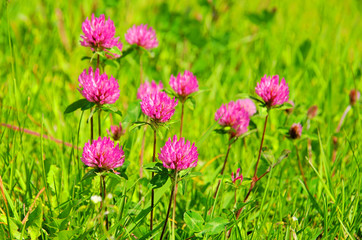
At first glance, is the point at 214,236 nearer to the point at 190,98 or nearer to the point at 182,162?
the point at 182,162

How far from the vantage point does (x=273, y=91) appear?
5.43ft

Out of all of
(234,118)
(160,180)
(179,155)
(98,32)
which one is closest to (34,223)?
(160,180)

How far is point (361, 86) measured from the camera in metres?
3.20

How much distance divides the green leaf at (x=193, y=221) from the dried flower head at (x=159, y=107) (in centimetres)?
39

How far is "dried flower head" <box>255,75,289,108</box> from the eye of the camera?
164 cm

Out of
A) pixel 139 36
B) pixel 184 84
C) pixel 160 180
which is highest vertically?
pixel 139 36

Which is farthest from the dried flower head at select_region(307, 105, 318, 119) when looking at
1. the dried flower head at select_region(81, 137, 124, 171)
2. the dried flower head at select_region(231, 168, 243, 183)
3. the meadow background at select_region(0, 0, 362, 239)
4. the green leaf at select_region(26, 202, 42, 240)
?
the green leaf at select_region(26, 202, 42, 240)

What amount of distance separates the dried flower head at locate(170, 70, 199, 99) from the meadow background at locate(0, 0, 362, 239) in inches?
3.1

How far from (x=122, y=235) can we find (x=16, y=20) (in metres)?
2.68

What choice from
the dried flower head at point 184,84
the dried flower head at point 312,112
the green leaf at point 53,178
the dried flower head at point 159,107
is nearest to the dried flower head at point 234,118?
the dried flower head at point 184,84

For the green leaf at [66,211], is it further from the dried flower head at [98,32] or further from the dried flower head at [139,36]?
the dried flower head at [139,36]

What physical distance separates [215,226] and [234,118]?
1.73 feet

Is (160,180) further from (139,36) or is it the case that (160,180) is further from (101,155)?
(139,36)

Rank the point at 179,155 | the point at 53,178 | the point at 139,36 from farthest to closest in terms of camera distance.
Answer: the point at 139,36, the point at 53,178, the point at 179,155
